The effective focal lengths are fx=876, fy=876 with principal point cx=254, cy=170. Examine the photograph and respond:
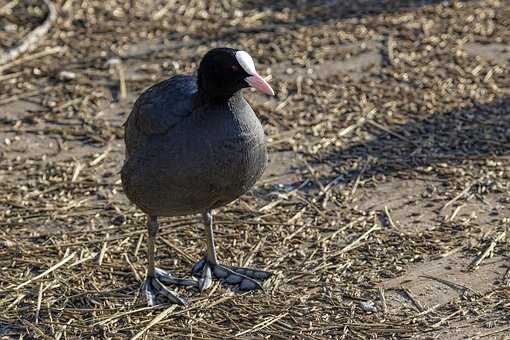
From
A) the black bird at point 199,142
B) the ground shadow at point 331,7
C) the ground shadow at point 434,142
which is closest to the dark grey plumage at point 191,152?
the black bird at point 199,142

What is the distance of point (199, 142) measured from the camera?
181 inches

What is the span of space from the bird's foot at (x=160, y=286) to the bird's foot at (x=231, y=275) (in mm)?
73

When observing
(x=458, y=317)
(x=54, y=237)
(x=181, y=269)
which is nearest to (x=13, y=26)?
(x=54, y=237)

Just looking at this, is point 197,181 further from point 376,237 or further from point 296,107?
point 296,107

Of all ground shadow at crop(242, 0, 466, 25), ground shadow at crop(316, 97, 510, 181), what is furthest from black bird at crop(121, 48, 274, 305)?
ground shadow at crop(242, 0, 466, 25)

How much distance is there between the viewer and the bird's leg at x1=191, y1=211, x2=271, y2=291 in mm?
5105

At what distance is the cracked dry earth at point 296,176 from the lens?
4.86m

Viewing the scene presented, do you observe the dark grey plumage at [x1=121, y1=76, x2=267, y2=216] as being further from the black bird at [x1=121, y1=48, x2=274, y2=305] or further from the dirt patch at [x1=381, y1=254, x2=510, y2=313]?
the dirt patch at [x1=381, y1=254, x2=510, y2=313]

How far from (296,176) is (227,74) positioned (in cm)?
200

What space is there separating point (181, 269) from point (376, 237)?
127 cm

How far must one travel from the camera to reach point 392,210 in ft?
19.6

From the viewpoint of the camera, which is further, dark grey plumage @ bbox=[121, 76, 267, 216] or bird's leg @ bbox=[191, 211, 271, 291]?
bird's leg @ bbox=[191, 211, 271, 291]

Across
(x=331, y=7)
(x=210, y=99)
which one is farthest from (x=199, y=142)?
(x=331, y=7)

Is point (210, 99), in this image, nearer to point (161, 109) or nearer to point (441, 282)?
point (161, 109)
